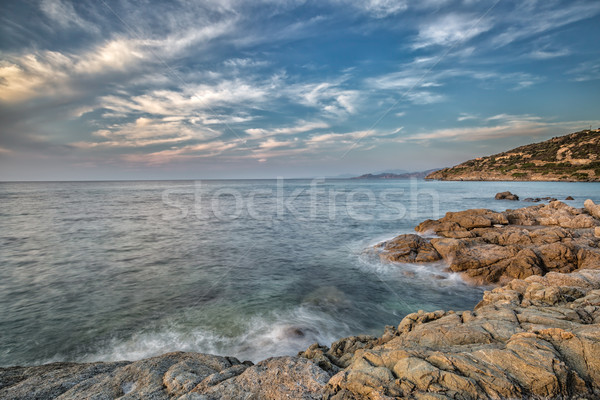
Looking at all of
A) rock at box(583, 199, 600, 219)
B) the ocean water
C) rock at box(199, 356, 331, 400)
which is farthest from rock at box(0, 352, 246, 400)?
rock at box(583, 199, 600, 219)

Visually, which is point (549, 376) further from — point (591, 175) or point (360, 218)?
point (591, 175)

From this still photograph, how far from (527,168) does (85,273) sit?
414ft

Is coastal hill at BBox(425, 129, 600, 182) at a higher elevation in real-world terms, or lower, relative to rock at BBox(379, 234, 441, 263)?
higher

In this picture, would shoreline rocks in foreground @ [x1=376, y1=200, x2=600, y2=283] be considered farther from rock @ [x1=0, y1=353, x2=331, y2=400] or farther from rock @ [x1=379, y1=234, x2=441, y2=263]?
rock @ [x1=0, y1=353, x2=331, y2=400]

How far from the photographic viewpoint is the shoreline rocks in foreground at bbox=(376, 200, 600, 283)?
10.7m

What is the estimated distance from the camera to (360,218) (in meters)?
28.6

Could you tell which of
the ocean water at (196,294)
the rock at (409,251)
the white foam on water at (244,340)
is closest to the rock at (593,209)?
the rock at (409,251)

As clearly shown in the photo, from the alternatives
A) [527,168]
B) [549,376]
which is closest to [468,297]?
[549,376]

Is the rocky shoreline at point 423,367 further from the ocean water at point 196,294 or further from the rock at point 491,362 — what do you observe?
the ocean water at point 196,294

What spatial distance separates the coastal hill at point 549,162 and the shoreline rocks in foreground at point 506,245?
90644 mm

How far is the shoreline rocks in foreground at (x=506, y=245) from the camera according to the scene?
1066 centimetres

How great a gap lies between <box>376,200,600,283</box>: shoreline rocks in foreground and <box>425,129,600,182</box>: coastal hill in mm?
90644

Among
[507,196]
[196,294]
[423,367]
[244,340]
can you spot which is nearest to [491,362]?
[423,367]

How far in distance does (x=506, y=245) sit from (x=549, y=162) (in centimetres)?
11442
